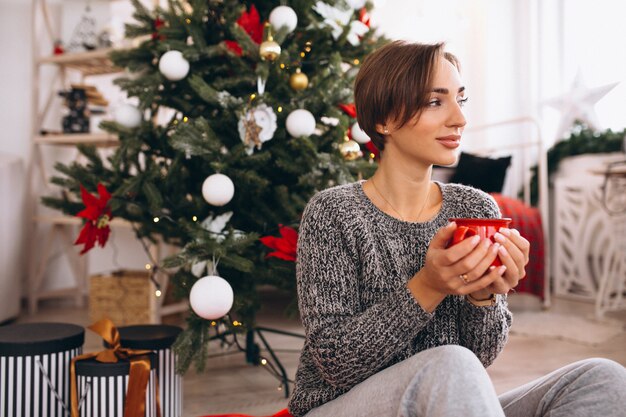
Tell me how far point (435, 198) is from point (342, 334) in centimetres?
32

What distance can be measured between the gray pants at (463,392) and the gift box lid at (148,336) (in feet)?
2.43

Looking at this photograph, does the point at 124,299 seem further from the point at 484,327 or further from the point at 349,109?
the point at 484,327

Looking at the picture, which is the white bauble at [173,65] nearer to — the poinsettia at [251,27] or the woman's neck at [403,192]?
the poinsettia at [251,27]

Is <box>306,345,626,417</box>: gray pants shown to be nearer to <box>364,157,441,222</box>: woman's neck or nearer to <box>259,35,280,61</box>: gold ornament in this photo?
<box>364,157,441,222</box>: woman's neck

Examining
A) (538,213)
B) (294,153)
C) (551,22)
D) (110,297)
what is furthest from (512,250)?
(551,22)

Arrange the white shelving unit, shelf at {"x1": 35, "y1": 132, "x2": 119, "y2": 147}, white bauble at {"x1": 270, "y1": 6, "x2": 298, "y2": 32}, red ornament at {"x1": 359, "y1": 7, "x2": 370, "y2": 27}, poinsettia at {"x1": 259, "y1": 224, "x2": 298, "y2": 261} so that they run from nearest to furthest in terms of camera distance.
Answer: poinsettia at {"x1": 259, "y1": 224, "x2": 298, "y2": 261}, white bauble at {"x1": 270, "y1": 6, "x2": 298, "y2": 32}, red ornament at {"x1": 359, "y1": 7, "x2": 370, "y2": 27}, shelf at {"x1": 35, "y1": 132, "x2": 119, "y2": 147}, the white shelving unit

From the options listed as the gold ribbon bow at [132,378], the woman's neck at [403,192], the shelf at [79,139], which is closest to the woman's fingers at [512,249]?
the woman's neck at [403,192]

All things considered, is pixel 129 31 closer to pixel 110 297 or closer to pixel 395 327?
pixel 110 297

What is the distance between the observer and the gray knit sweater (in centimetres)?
88

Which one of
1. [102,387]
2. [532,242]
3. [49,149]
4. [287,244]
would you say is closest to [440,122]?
[287,244]

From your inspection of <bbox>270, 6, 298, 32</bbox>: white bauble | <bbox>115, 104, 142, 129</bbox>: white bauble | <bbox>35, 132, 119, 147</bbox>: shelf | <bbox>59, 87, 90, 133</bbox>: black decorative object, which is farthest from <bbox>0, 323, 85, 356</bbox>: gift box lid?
<bbox>59, 87, 90, 133</bbox>: black decorative object

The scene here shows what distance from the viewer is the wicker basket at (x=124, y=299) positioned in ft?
8.41

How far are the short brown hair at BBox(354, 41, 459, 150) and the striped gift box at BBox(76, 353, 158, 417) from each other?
807 mm

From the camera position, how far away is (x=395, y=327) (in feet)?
2.82
